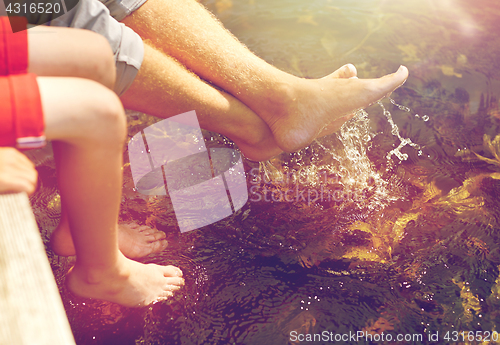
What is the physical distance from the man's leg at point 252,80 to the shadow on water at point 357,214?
283 millimetres

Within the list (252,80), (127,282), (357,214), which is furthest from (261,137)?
(127,282)

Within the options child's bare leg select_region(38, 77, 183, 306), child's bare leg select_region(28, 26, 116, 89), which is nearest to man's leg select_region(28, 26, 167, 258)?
child's bare leg select_region(28, 26, 116, 89)

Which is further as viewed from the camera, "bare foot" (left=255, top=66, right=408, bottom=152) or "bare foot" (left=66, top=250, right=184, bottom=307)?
"bare foot" (left=255, top=66, right=408, bottom=152)

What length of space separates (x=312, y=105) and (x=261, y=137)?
22 centimetres

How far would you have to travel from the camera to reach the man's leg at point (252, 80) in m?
1.18

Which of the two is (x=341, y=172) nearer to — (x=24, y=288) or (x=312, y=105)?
(x=312, y=105)

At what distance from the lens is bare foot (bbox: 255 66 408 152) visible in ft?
4.18

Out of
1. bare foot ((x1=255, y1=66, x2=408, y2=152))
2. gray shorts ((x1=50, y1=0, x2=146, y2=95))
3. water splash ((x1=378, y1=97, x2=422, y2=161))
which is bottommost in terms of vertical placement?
water splash ((x1=378, y1=97, x2=422, y2=161))

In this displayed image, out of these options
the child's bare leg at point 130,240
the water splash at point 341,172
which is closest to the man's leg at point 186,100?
the water splash at point 341,172

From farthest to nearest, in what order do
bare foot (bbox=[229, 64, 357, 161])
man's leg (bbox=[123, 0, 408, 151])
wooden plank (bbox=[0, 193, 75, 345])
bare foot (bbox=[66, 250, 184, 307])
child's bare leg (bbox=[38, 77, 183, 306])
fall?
bare foot (bbox=[229, 64, 357, 161]) → man's leg (bbox=[123, 0, 408, 151]) → bare foot (bbox=[66, 250, 184, 307]) → child's bare leg (bbox=[38, 77, 183, 306]) → wooden plank (bbox=[0, 193, 75, 345])

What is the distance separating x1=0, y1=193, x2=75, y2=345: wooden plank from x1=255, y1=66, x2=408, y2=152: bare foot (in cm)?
90

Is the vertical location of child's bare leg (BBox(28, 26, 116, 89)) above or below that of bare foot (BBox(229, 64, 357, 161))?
above

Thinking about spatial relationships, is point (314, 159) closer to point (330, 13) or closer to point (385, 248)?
point (385, 248)

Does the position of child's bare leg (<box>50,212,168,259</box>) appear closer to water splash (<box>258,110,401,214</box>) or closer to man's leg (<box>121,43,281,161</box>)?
man's leg (<box>121,43,281,161</box>)
